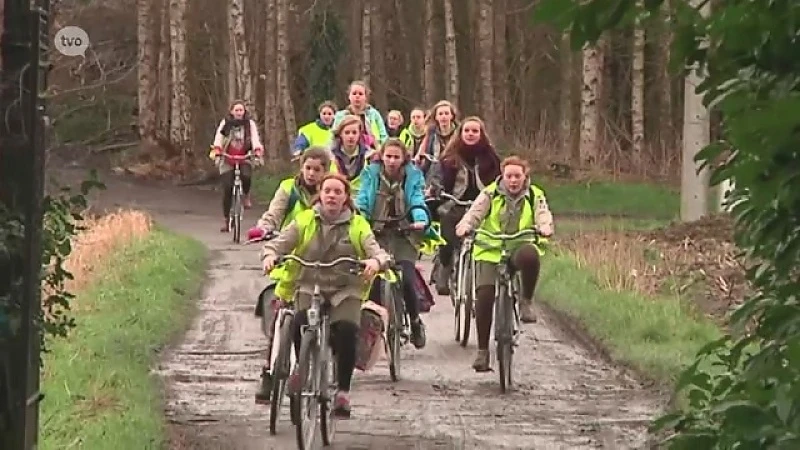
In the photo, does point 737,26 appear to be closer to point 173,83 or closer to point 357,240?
point 357,240

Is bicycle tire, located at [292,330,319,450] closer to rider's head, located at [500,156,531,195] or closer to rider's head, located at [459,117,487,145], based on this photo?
rider's head, located at [500,156,531,195]

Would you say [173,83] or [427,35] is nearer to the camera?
[173,83]

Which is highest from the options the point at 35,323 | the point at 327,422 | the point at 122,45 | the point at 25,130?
the point at 122,45

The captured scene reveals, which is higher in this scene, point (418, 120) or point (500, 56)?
point (500, 56)

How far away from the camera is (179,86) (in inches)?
1626

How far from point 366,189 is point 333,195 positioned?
280 centimetres

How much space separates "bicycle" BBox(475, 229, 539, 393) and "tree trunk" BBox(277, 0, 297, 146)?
3002 centimetres

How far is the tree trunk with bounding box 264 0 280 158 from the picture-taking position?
144 feet

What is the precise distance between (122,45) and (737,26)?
4611cm

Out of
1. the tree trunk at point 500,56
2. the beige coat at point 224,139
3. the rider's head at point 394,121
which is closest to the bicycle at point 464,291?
the rider's head at point 394,121

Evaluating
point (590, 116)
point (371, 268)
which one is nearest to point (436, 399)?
point (371, 268)

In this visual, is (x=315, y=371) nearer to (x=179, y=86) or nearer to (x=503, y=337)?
(x=503, y=337)

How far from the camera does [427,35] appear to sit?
45156mm

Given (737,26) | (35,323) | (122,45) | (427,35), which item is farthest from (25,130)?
(122,45)
